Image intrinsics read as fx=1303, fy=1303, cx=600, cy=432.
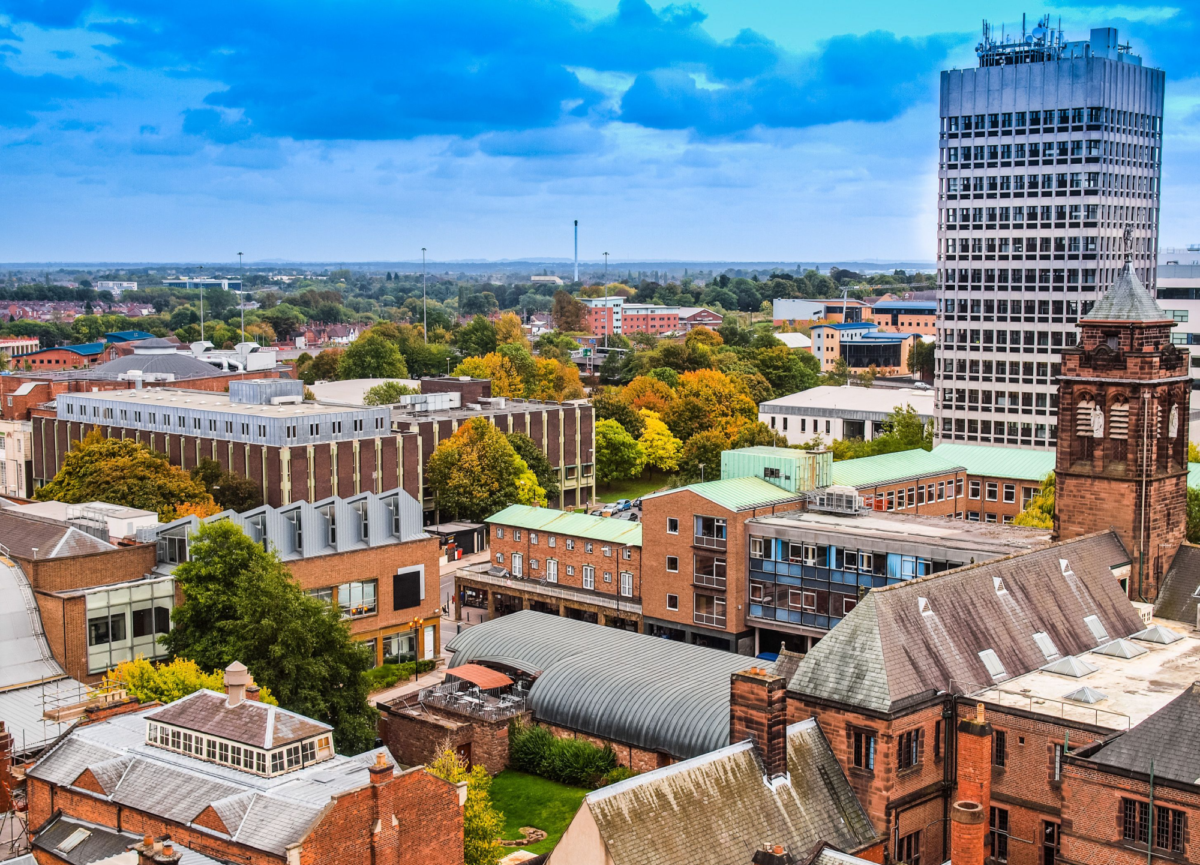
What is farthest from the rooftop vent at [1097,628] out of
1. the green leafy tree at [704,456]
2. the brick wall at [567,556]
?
the green leafy tree at [704,456]

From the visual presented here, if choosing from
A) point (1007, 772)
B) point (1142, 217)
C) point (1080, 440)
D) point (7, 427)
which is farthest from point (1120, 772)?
point (7, 427)

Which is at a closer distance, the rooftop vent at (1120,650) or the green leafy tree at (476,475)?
the rooftop vent at (1120,650)

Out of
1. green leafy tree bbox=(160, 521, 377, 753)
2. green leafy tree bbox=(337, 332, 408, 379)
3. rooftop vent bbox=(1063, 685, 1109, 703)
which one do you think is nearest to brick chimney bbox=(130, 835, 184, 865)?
green leafy tree bbox=(160, 521, 377, 753)

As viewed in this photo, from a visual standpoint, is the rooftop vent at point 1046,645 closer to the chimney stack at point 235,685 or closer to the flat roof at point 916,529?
the flat roof at point 916,529

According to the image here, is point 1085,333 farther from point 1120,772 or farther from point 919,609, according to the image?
point 1120,772

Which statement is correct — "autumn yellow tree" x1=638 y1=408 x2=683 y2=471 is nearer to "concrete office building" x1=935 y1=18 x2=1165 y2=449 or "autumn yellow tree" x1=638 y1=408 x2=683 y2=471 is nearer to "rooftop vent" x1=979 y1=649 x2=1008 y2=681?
"concrete office building" x1=935 y1=18 x2=1165 y2=449

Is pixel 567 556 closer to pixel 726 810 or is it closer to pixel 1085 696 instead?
pixel 1085 696
